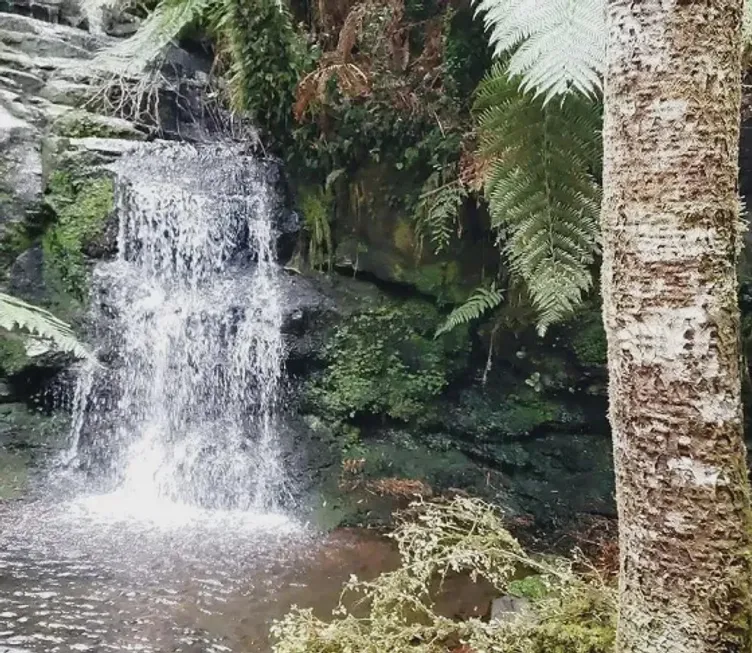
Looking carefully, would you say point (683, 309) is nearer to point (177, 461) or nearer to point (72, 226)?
point (177, 461)

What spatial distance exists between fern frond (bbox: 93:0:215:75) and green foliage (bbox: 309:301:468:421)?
225 centimetres

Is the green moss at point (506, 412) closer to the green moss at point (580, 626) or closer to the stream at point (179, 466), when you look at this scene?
the stream at point (179, 466)

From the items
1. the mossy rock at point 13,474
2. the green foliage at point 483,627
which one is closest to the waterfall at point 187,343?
the mossy rock at point 13,474

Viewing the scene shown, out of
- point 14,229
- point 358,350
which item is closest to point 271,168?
point 358,350

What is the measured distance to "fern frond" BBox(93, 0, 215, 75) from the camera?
439cm

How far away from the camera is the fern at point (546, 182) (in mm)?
2854

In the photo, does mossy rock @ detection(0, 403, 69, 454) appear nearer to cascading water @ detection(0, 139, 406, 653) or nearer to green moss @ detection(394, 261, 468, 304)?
cascading water @ detection(0, 139, 406, 653)

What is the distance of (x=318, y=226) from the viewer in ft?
16.8

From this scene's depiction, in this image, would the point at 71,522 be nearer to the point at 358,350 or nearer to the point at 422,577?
the point at 358,350

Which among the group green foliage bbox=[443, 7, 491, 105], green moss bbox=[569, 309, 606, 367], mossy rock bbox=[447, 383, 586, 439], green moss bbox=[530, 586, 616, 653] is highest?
green foliage bbox=[443, 7, 491, 105]

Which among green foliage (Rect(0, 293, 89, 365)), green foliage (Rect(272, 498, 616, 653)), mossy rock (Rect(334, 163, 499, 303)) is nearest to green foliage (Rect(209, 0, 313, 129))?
mossy rock (Rect(334, 163, 499, 303))

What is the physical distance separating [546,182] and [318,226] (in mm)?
2472

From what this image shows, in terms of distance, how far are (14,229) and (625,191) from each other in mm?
5169

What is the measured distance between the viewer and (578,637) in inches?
64.7
